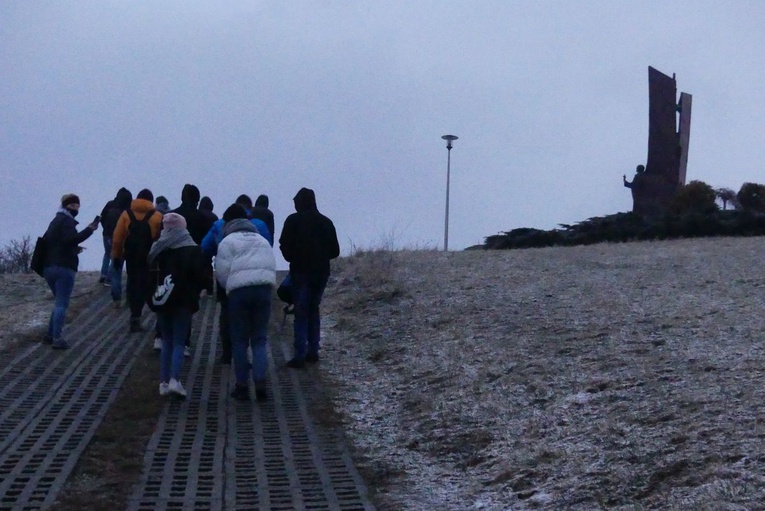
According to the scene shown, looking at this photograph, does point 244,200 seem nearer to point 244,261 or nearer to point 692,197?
point 244,261

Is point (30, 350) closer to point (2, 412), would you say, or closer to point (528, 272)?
point (2, 412)

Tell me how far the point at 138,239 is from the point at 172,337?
298 cm

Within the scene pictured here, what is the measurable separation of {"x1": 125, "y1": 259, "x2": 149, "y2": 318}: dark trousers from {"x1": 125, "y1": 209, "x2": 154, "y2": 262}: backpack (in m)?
0.09

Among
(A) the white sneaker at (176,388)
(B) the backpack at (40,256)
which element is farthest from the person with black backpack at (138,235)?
(A) the white sneaker at (176,388)

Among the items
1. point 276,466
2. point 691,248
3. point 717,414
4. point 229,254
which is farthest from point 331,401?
point 691,248

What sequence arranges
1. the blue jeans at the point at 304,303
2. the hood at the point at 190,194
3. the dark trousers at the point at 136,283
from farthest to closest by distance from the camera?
1. the hood at the point at 190,194
2. the dark trousers at the point at 136,283
3. the blue jeans at the point at 304,303

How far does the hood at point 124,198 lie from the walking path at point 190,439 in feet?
12.6

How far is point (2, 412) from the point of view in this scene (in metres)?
8.75

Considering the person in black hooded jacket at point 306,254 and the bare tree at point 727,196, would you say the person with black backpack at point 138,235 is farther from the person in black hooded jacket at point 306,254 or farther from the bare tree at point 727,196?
the bare tree at point 727,196

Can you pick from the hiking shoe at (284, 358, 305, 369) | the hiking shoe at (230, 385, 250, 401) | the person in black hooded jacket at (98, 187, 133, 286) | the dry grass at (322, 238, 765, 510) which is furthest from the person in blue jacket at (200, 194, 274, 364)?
the person in black hooded jacket at (98, 187, 133, 286)

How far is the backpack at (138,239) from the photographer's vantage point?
485 inches

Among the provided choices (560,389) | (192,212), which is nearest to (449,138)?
(192,212)

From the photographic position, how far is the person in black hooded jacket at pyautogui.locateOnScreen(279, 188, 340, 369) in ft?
→ 36.6

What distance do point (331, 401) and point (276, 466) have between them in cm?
234
